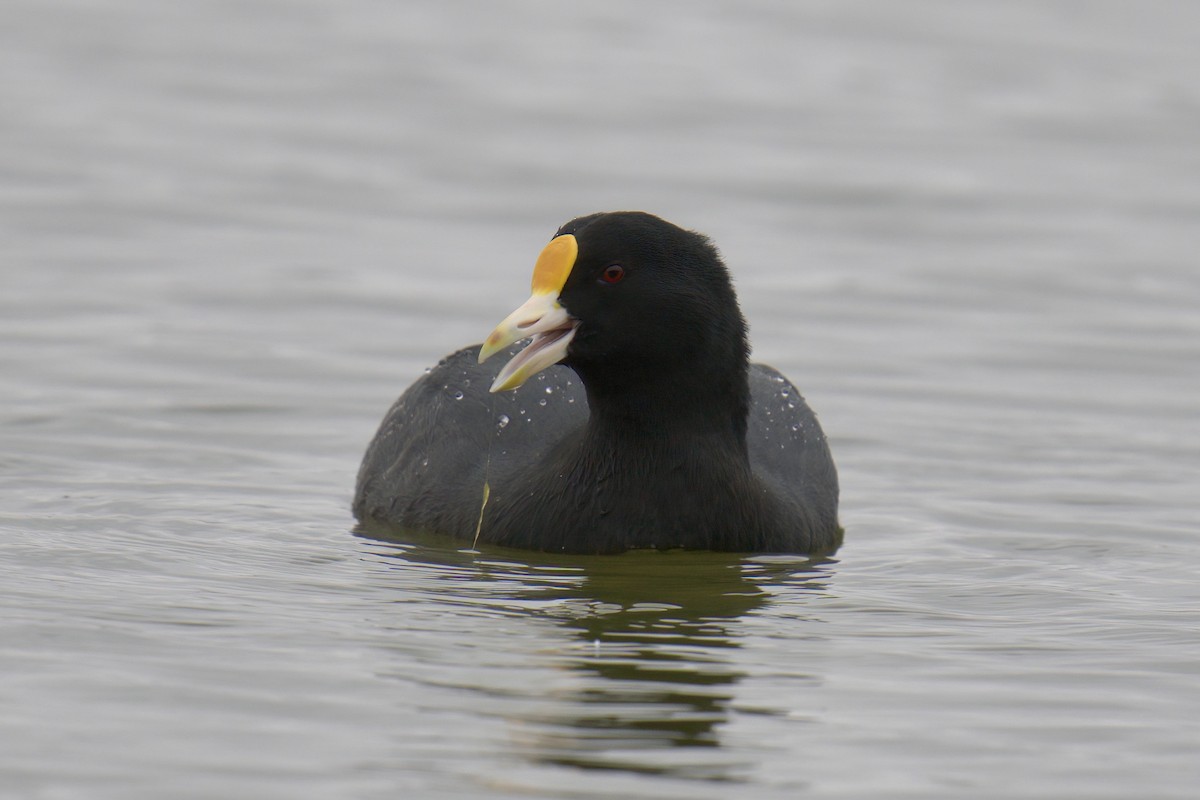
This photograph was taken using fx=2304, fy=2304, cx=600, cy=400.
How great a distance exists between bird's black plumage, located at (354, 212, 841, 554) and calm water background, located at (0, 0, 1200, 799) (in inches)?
5.6

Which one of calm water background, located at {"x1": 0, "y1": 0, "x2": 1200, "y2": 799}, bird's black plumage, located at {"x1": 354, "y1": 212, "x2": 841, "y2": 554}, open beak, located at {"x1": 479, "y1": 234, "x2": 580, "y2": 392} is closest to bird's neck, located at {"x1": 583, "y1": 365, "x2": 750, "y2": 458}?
bird's black plumage, located at {"x1": 354, "y1": 212, "x2": 841, "y2": 554}

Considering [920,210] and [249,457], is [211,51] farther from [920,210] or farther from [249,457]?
[249,457]

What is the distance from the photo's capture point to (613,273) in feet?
24.9

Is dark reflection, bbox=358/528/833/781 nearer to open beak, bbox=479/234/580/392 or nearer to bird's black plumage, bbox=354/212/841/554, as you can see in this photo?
bird's black plumage, bbox=354/212/841/554

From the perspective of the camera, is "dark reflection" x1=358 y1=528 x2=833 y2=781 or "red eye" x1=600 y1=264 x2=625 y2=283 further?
"red eye" x1=600 y1=264 x2=625 y2=283

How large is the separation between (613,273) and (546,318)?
28cm

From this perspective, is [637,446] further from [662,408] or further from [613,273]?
[613,273]

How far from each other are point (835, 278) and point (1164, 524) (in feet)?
17.0

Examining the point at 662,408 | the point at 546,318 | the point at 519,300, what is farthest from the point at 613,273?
the point at 519,300

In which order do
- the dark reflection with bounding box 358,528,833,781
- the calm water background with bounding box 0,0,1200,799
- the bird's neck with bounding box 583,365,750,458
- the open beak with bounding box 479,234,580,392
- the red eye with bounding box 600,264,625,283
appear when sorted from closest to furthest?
the dark reflection with bounding box 358,528,833,781 → the calm water background with bounding box 0,0,1200,799 → the open beak with bounding box 479,234,580,392 → the red eye with bounding box 600,264,625,283 → the bird's neck with bounding box 583,365,750,458

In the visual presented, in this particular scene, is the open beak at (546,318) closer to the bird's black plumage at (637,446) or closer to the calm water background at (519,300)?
the bird's black plumage at (637,446)

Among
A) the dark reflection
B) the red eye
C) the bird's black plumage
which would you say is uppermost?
the red eye

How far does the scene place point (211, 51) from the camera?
1986 cm

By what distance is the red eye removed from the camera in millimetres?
7582
